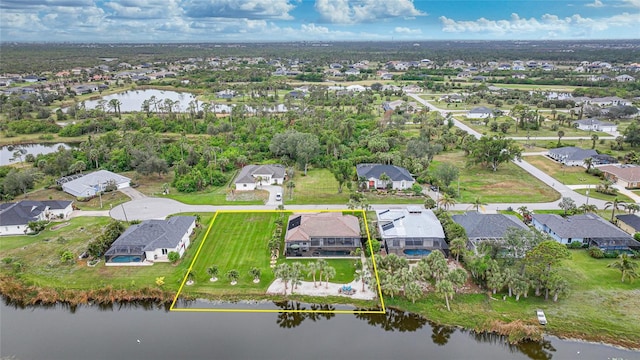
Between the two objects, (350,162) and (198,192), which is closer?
(198,192)

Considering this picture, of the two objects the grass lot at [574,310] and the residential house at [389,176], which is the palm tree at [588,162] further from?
the grass lot at [574,310]

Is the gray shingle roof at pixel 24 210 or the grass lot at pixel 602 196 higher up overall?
the grass lot at pixel 602 196

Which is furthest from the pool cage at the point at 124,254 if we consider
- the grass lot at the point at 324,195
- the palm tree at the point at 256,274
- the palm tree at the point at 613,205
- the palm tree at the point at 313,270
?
the palm tree at the point at 613,205

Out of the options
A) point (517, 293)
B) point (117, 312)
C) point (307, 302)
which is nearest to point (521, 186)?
point (517, 293)

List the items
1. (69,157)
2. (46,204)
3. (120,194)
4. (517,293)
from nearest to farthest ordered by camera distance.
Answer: (517,293) → (46,204) → (120,194) → (69,157)

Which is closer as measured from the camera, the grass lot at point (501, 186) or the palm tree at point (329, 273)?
the palm tree at point (329, 273)

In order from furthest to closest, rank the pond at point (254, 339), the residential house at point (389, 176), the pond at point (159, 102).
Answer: the pond at point (159, 102) < the residential house at point (389, 176) < the pond at point (254, 339)

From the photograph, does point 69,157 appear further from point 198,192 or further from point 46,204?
point 198,192

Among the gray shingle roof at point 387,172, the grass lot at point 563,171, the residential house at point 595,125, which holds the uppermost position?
the residential house at point 595,125
